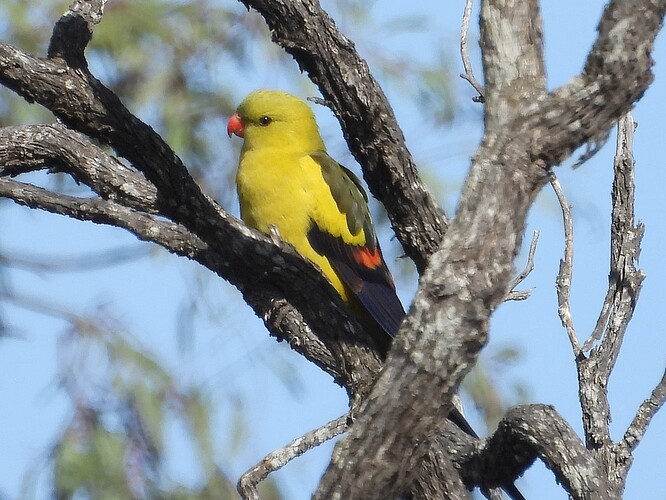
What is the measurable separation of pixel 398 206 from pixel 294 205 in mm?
646

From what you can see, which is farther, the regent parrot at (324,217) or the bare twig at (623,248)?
the regent parrot at (324,217)

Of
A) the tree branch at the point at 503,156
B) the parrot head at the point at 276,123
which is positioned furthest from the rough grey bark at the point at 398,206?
the parrot head at the point at 276,123

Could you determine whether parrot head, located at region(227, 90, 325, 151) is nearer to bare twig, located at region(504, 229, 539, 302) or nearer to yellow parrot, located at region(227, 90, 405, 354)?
yellow parrot, located at region(227, 90, 405, 354)

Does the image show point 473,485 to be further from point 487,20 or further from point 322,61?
point 487,20

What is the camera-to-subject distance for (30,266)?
5965mm

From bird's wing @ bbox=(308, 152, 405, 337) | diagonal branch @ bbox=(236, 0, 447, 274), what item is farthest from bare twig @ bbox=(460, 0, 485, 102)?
bird's wing @ bbox=(308, 152, 405, 337)

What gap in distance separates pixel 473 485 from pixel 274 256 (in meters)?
0.90

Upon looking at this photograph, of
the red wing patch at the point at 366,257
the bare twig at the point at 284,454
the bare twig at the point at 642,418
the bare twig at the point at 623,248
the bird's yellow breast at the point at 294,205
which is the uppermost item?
the bird's yellow breast at the point at 294,205

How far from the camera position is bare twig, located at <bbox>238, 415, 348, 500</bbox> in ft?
8.43

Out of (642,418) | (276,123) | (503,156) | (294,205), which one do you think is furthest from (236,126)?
(503,156)

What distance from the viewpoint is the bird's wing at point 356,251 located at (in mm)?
3969

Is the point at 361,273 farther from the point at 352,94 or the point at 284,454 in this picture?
the point at 284,454

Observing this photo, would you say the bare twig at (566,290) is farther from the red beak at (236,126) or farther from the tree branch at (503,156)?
the red beak at (236,126)

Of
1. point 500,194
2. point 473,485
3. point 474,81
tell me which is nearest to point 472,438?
point 473,485
